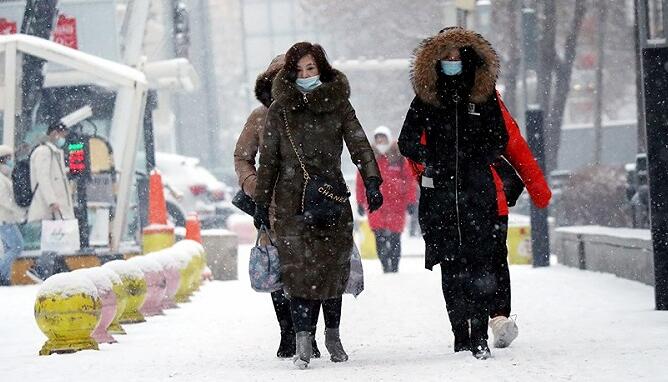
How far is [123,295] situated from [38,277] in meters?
7.82

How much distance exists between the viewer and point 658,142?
11438 mm

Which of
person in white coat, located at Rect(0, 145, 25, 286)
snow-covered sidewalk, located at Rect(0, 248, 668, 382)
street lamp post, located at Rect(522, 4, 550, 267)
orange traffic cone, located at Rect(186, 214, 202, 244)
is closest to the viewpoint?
snow-covered sidewalk, located at Rect(0, 248, 668, 382)

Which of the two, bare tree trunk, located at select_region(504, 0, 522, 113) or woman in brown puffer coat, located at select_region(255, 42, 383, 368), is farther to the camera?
bare tree trunk, located at select_region(504, 0, 522, 113)

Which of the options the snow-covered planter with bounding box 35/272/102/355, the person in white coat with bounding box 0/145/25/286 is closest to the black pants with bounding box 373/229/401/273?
the person in white coat with bounding box 0/145/25/286

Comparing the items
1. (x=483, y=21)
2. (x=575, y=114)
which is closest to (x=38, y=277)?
(x=483, y=21)

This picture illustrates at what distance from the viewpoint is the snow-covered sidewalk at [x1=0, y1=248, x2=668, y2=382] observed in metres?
8.01

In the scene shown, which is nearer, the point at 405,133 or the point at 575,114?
the point at 405,133

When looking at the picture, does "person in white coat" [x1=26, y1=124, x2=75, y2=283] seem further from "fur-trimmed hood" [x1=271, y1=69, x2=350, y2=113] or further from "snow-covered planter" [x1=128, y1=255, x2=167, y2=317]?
"fur-trimmed hood" [x1=271, y1=69, x2=350, y2=113]

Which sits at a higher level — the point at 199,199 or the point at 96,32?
the point at 96,32

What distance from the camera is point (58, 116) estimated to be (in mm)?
22938

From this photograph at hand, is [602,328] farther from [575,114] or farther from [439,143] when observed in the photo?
[575,114]

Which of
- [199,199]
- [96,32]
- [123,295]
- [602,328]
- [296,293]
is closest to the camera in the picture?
[296,293]

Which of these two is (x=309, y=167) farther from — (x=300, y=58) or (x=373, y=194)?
(x=300, y=58)

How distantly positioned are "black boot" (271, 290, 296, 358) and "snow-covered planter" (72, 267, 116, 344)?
1.68 metres
